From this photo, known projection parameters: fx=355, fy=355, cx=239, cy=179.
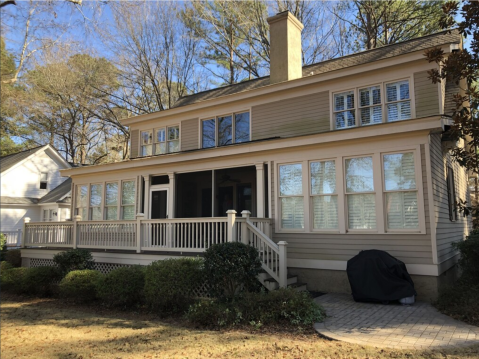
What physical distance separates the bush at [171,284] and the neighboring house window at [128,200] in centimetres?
602

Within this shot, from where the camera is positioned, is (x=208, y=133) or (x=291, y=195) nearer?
(x=291, y=195)

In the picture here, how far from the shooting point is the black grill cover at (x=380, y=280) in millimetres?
7289

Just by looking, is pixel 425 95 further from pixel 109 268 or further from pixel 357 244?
pixel 109 268

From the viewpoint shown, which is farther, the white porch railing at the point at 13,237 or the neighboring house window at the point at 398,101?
the white porch railing at the point at 13,237

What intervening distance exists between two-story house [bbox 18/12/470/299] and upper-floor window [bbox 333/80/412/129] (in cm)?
3

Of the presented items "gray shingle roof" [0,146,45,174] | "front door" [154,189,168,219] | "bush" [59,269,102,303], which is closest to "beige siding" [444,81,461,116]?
"front door" [154,189,168,219]

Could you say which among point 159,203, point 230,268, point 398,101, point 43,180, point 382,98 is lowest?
point 230,268

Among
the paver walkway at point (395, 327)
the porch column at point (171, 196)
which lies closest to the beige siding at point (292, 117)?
the porch column at point (171, 196)

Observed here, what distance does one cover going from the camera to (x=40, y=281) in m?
9.56

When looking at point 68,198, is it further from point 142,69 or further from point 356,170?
point 356,170

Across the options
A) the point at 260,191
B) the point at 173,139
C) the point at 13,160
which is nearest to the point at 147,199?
the point at 173,139

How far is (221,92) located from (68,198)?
50.2 ft

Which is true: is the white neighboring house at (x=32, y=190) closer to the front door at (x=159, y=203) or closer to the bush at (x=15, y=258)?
the bush at (x=15, y=258)

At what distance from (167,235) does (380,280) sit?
17.8ft
